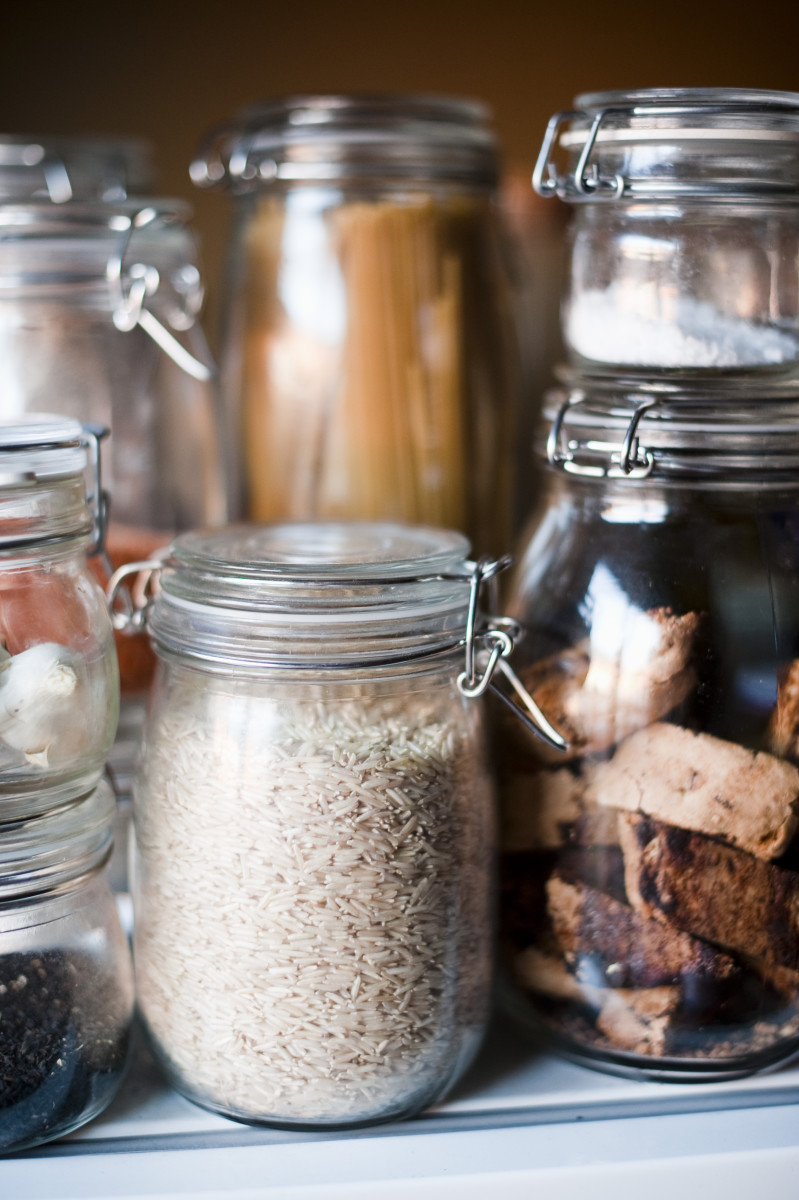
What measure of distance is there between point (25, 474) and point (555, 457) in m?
0.26

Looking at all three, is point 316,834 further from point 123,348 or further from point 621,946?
point 123,348

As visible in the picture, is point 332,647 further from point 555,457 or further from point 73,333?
point 73,333

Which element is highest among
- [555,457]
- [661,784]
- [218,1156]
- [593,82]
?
[593,82]

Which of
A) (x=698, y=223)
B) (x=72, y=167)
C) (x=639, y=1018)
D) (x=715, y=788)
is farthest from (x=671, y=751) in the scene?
(x=72, y=167)

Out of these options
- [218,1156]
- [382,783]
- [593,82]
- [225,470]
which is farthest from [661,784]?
[593,82]

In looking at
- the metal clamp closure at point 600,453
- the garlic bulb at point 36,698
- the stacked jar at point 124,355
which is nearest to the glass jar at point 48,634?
the garlic bulb at point 36,698

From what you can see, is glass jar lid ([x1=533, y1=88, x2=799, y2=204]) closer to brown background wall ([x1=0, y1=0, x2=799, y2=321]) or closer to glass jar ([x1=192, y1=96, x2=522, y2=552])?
glass jar ([x1=192, y1=96, x2=522, y2=552])

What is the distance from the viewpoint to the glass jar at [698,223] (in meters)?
0.55

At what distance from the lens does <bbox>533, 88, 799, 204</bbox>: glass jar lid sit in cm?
54

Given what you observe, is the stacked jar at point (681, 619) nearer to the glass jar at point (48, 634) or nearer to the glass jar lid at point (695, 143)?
the glass jar lid at point (695, 143)

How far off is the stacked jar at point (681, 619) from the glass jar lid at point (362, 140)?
13 cm

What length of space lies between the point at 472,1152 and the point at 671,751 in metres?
0.20

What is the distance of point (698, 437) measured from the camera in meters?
0.56

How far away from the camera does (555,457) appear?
0.61m
